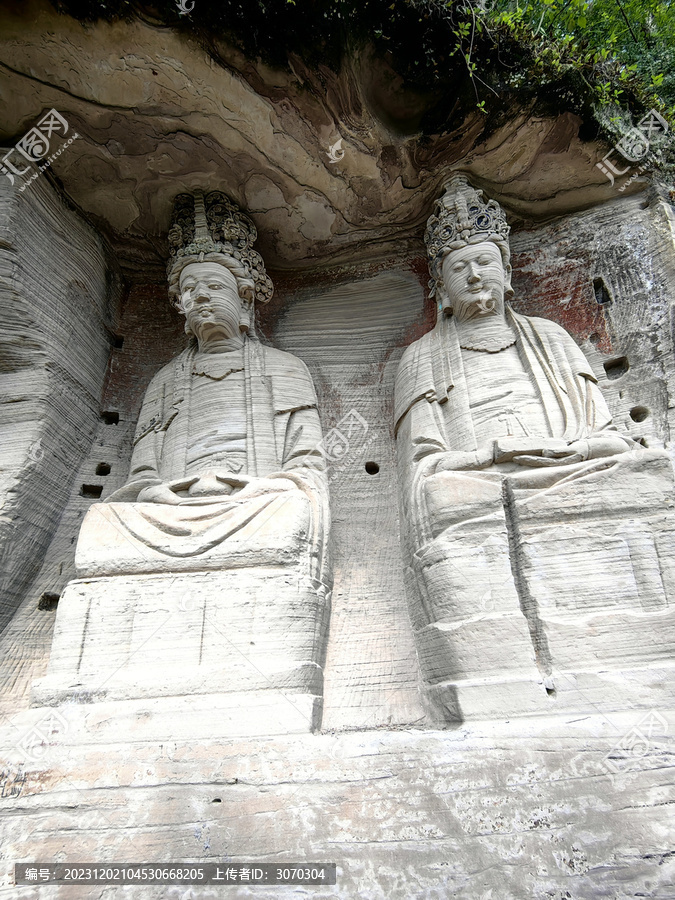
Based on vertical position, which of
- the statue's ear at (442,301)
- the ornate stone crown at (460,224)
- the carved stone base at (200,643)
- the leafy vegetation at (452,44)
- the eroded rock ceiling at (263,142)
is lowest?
the carved stone base at (200,643)

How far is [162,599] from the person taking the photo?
3242mm

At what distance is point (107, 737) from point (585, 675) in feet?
7.04

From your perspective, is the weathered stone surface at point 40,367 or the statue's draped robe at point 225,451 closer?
the statue's draped robe at point 225,451

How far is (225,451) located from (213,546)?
951mm

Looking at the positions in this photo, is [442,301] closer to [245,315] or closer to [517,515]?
[245,315]

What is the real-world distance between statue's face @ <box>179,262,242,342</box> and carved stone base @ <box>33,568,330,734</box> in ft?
6.89

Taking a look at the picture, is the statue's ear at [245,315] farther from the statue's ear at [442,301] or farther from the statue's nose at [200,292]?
the statue's ear at [442,301]

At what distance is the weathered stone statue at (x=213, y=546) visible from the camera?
3.05 m

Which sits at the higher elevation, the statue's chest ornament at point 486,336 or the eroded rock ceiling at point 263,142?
the eroded rock ceiling at point 263,142

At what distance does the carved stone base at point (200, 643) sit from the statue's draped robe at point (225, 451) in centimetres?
18

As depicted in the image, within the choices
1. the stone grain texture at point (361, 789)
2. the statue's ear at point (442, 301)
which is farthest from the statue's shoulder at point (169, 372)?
the statue's ear at point (442, 301)

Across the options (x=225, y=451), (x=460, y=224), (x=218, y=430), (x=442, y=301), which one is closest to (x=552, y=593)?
(x=225, y=451)

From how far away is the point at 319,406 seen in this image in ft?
16.9

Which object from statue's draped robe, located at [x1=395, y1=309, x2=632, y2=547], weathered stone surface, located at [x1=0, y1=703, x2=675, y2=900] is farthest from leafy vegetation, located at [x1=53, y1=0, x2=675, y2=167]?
weathered stone surface, located at [x1=0, y1=703, x2=675, y2=900]
